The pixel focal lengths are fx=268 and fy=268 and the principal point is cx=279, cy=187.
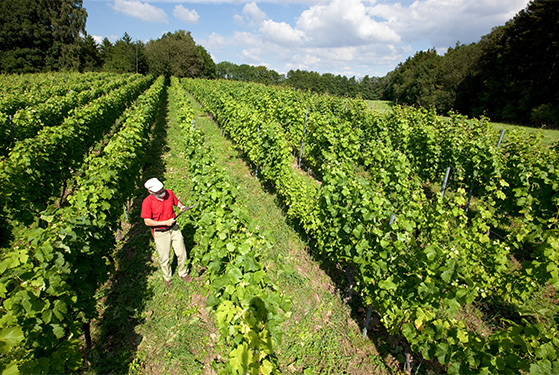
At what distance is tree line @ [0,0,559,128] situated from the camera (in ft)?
78.5

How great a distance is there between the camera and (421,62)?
1747 inches

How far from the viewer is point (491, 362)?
2.16 metres

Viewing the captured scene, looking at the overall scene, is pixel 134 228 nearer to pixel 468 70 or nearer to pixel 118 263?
pixel 118 263

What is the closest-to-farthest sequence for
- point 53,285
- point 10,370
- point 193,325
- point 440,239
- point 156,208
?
point 10,370 < point 53,285 < point 193,325 < point 156,208 < point 440,239

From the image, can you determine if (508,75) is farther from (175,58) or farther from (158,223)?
(175,58)

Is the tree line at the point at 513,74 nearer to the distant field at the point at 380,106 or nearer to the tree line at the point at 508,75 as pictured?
the tree line at the point at 508,75

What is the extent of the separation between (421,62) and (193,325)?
52645 mm

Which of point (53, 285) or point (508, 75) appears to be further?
point (508, 75)

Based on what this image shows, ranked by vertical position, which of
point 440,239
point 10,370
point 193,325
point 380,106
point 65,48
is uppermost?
point 65,48

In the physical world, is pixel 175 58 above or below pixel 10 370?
above

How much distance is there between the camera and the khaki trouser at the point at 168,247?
166 inches

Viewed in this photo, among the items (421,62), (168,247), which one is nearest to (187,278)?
(168,247)

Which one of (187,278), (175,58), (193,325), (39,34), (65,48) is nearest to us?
(193,325)

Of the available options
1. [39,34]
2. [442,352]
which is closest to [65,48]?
[39,34]
